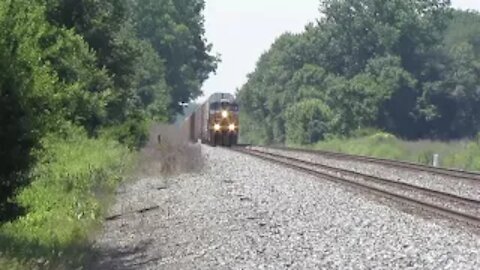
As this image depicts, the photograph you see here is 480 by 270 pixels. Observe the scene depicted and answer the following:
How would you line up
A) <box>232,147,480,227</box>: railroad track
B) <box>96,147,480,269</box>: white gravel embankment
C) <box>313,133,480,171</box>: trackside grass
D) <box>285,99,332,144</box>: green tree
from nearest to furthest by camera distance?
<box>96,147,480,269</box>: white gravel embankment → <box>232,147,480,227</box>: railroad track → <box>313,133,480,171</box>: trackside grass → <box>285,99,332,144</box>: green tree

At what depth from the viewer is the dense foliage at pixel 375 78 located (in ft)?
313

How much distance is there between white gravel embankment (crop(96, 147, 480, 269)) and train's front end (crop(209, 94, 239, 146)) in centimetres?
3157

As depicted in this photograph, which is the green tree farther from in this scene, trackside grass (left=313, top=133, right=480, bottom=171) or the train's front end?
the train's front end

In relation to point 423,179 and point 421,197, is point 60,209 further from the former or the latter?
point 423,179

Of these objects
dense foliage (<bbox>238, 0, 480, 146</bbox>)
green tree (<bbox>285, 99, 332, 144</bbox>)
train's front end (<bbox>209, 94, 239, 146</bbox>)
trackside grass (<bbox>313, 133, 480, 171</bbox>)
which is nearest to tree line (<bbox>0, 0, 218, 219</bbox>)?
train's front end (<bbox>209, 94, 239, 146</bbox>)

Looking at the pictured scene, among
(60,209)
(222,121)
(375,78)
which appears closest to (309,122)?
(375,78)

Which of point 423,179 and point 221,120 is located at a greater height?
point 221,120

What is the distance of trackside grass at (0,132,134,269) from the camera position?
47.2 ft

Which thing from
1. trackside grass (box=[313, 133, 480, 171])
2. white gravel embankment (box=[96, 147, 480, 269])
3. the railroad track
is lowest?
white gravel embankment (box=[96, 147, 480, 269])

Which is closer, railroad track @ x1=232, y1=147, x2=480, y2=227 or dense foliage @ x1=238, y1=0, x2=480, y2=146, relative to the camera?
railroad track @ x1=232, y1=147, x2=480, y2=227

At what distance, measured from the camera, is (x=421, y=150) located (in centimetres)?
5147

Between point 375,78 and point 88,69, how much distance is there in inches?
2554

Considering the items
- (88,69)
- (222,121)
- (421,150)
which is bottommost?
(421,150)

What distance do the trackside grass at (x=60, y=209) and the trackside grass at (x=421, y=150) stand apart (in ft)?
51.6
